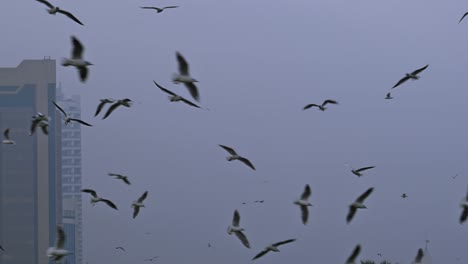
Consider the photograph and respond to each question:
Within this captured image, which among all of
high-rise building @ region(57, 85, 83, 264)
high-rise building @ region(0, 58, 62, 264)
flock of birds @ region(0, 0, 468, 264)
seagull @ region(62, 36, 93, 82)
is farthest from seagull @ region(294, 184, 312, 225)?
high-rise building @ region(57, 85, 83, 264)

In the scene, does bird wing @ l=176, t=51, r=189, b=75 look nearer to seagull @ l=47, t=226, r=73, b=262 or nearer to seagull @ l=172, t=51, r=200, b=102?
seagull @ l=172, t=51, r=200, b=102

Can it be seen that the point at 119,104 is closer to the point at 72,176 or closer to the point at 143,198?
the point at 143,198

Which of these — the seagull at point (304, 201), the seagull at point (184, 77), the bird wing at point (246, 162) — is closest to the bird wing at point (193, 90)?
the seagull at point (184, 77)

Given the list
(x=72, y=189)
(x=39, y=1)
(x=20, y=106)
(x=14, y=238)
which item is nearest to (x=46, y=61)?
(x=20, y=106)

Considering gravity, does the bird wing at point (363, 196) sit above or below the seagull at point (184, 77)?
below

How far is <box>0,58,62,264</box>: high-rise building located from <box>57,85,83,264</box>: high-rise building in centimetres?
1405

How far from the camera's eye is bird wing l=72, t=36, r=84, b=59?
1220cm

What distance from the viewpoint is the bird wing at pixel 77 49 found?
1220 cm

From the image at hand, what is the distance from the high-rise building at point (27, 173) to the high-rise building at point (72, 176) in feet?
46.1

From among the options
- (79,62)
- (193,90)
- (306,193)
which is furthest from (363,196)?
(79,62)

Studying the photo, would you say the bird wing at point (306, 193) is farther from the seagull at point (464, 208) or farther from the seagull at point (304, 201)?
the seagull at point (464, 208)

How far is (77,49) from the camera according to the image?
12500 millimetres

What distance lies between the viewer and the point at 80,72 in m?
12.7

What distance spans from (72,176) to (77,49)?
122 meters
